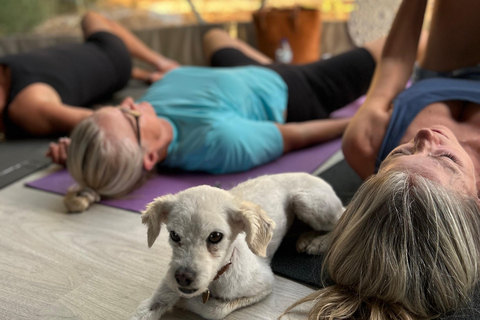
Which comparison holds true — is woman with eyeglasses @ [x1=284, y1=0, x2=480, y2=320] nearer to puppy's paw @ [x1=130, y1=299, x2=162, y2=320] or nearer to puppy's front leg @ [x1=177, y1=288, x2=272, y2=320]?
puppy's front leg @ [x1=177, y1=288, x2=272, y2=320]

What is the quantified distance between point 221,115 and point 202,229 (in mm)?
1021

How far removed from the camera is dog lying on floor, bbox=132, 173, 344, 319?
717 millimetres

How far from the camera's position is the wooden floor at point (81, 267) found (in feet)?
2.97

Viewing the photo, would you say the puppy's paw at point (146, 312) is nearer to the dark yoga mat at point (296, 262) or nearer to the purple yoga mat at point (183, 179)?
the dark yoga mat at point (296, 262)

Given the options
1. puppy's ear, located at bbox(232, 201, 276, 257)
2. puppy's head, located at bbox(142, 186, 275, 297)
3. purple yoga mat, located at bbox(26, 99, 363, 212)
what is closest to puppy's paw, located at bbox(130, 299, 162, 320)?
puppy's head, located at bbox(142, 186, 275, 297)

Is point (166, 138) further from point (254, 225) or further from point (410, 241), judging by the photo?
point (410, 241)

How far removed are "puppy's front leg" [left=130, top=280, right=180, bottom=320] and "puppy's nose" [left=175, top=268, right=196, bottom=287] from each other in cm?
→ 16

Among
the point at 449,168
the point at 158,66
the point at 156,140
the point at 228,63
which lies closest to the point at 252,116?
the point at 156,140

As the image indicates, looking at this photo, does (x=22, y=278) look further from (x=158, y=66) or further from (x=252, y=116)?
(x=158, y=66)

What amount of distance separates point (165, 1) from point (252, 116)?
8.81ft

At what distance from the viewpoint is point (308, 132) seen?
187 centimetres

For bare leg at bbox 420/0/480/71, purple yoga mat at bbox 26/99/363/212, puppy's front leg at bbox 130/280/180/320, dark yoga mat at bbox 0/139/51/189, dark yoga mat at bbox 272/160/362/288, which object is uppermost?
bare leg at bbox 420/0/480/71

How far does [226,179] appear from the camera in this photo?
1.60 m

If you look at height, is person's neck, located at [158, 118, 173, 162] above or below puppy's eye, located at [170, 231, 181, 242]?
below
